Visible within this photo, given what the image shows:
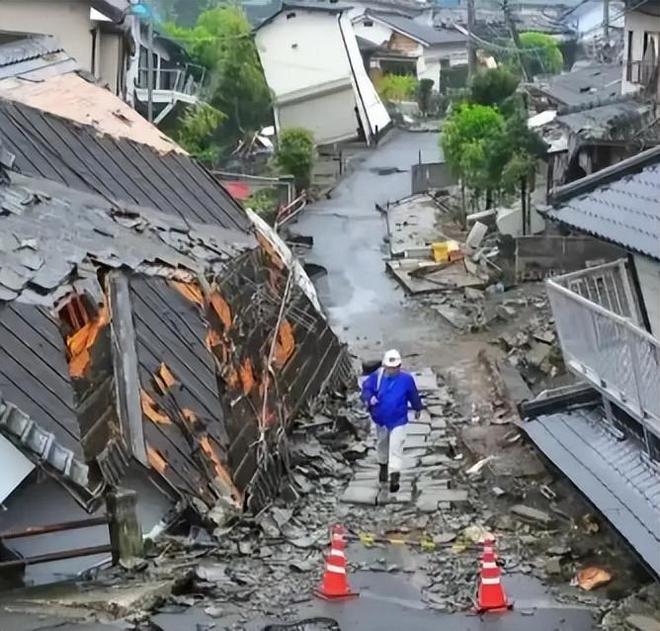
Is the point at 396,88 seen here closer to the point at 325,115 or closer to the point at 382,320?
the point at 325,115

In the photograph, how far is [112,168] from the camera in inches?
601

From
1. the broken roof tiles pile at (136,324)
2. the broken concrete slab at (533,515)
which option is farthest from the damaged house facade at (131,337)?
the broken concrete slab at (533,515)

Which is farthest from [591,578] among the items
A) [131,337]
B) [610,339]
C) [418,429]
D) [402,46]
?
[402,46]

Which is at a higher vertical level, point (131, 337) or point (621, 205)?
point (621, 205)

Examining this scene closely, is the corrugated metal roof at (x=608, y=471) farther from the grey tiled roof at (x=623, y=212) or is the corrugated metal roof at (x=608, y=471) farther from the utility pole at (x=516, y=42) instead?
A: the utility pole at (x=516, y=42)

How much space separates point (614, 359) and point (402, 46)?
52772 mm

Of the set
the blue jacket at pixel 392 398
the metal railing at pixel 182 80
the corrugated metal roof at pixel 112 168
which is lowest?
the blue jacket at pixel 392 398

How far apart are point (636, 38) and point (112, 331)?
23162 mm

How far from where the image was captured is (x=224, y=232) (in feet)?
51.6

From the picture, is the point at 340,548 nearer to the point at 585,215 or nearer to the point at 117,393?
the point at 117,393

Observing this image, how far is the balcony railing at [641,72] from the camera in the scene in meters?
28.7

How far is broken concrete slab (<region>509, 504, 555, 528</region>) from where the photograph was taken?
486 inches

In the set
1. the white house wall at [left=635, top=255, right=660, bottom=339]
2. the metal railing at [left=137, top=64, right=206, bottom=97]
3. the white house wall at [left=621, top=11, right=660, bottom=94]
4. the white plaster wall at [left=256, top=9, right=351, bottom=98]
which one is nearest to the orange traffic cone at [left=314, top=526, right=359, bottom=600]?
the white house wall at [left=635, top=255, right=660, bottom=339]

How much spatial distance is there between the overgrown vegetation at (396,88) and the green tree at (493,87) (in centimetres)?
1924
